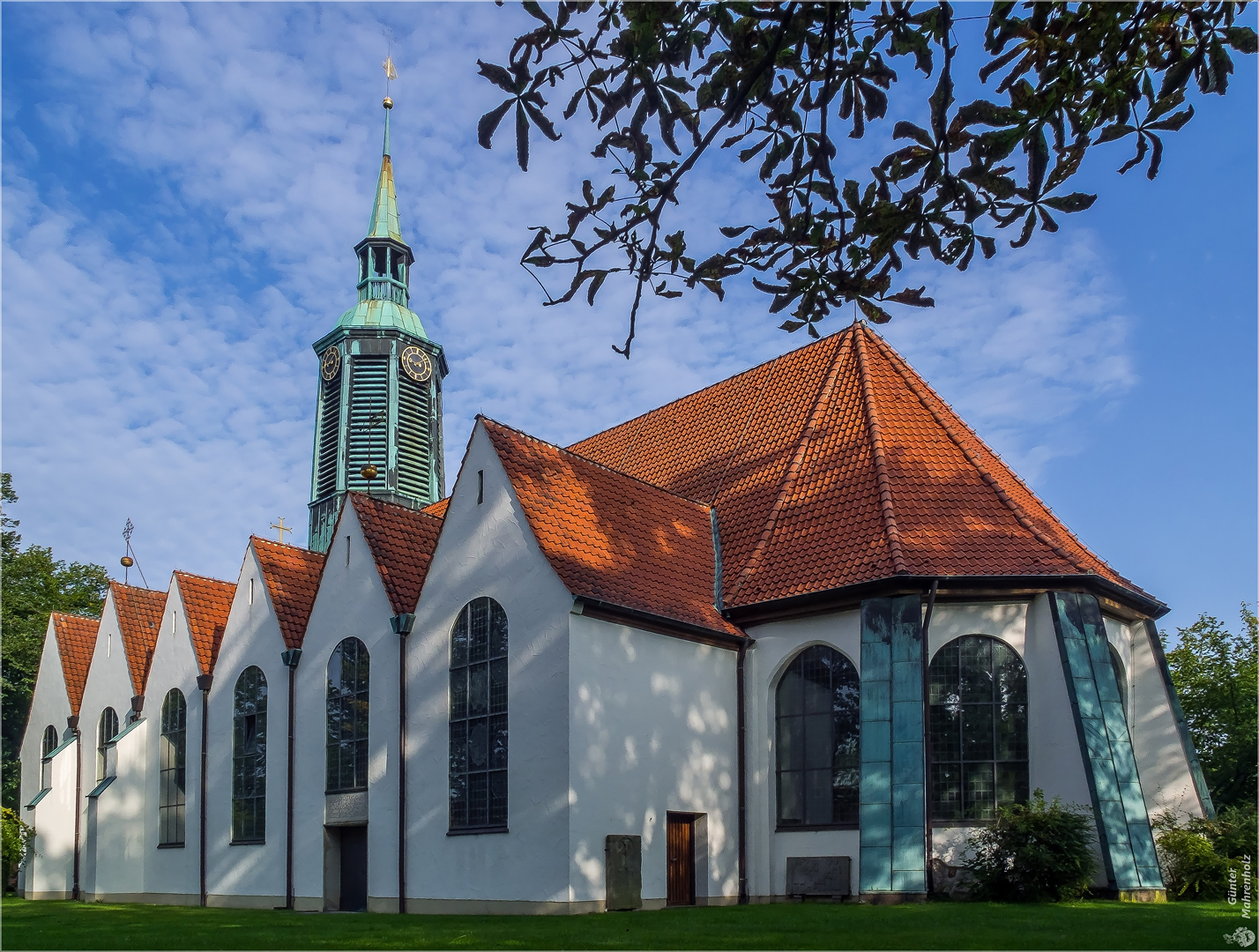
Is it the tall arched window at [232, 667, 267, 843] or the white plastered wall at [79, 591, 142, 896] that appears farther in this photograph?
the white plastered wall at [79, 591, 142, 896]

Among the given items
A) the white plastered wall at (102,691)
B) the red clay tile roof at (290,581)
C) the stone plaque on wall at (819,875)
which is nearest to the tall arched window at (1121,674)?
the stone plaque on wall at (819,875)

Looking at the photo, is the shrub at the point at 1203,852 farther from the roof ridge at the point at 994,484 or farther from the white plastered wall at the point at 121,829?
the white plastered wall at the point at 121,829

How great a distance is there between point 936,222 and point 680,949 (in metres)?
7.47

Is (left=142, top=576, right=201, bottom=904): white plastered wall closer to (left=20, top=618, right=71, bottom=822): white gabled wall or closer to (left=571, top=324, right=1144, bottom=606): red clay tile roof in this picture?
(left=20, top=618, right=71, bottom=822): white gabled wall

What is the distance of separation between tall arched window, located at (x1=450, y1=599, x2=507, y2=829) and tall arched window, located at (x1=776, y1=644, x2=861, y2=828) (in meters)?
4.99

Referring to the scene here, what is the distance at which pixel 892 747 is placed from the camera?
59.5 ft

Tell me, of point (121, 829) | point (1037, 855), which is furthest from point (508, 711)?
point (121, 829)

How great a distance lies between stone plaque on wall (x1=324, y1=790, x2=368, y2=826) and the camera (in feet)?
71.5

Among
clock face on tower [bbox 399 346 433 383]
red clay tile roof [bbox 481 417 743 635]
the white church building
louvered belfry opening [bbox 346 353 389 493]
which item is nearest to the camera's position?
the white church building

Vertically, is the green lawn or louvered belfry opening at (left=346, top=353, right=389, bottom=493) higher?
louvered belfry opening at (left=346, top=353, right=389, bottom=493)

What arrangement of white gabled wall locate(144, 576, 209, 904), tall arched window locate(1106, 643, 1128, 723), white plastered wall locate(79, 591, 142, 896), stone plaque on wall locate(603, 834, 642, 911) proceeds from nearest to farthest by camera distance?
stone plaque on wall locate(603, 834, 642, 911)
tall arched window locate(1106, 643, 1128, 723)
white gabled wall locate(144, 576, 209, 904)
white plastered wall locate(79, 591, 142, 896)

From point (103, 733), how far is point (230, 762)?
7646 mm

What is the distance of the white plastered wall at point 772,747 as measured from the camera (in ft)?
63.7

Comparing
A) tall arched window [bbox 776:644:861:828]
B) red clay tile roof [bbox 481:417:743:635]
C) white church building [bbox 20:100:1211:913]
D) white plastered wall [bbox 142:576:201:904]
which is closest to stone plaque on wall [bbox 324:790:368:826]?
white church building [bbox 20:100:1211:913]
